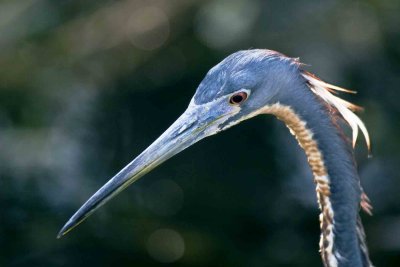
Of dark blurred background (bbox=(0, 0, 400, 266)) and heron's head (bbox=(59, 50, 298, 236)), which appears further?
dark blurred background (bbox=(0, 0, 400, 266))

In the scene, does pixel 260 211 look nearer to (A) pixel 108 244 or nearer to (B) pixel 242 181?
(B) pixel 242 181

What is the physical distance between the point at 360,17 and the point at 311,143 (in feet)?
9.10

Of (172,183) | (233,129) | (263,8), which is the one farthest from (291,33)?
(172,183)

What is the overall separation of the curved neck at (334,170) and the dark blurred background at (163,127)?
2459 millimetres

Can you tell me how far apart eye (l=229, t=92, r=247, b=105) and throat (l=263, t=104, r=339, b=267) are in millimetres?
80

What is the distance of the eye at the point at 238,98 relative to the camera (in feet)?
10.6

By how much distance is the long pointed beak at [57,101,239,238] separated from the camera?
10.5ft

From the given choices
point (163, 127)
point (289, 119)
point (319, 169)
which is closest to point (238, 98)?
point (289, 119)

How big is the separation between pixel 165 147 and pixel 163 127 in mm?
3050

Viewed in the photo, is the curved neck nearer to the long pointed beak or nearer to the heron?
the heron

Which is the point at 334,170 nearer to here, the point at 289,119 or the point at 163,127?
the point at 289,119

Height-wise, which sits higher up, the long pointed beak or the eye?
the eye

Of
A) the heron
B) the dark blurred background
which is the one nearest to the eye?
the heron

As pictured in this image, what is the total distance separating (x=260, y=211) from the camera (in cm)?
599
